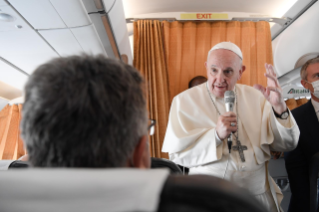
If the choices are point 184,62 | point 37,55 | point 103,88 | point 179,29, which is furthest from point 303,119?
point 37,55

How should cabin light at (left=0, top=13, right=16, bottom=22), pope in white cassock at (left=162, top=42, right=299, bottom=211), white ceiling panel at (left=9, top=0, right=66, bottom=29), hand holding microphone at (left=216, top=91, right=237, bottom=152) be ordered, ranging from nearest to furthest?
hand holding microphone at (left=216, top=91, right=237, bottom=152) < pope in white cassock at (left=162, top=42, right=299, bottom=211) < white ceiling panel at (left=9, top=0, right=66, bottom=29) < cabin light at (left=0, top=13, right=16, bottom=22)

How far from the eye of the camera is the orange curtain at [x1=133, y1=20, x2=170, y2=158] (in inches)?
137

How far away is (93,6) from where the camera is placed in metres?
2.30

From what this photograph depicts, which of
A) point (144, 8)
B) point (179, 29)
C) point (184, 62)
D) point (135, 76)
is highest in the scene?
point (144, 8)

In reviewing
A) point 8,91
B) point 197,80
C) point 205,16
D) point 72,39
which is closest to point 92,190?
point 72,39

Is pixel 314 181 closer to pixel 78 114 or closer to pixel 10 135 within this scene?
pixel 78 114

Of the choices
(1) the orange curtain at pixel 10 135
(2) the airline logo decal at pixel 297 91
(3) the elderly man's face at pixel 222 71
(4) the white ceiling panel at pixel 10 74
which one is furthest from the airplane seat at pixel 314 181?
(1) the orange curtain at pixel 10 135

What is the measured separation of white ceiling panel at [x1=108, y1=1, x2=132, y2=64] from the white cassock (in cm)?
122

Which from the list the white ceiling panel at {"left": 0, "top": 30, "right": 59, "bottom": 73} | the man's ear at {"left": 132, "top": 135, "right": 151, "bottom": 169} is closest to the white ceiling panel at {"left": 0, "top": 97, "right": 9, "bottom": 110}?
the white ceiling panel at {"left": 0, "top": 30, "right": 59, "bottom": 73}

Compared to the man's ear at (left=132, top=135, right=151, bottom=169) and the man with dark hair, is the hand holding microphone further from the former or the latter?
the man with dark hair

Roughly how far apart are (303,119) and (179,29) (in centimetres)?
223

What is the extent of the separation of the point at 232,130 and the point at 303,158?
1161 millimetres

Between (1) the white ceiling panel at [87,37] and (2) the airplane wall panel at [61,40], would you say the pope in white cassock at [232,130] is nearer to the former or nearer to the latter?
(1) the white ceiling panel at [87,37]

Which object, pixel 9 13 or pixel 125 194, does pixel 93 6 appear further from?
pixel 125 194
